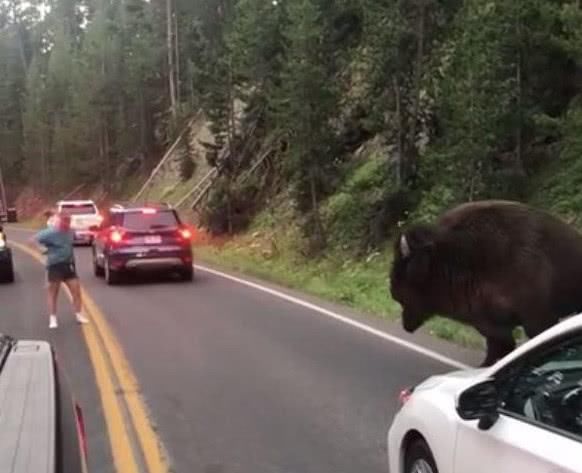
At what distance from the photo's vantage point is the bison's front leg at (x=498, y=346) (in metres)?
9.82

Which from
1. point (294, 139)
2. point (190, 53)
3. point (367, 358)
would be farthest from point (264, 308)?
point (190, 53)

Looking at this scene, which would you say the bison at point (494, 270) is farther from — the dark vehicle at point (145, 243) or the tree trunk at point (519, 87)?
the dark vehicle at point (145, 243)

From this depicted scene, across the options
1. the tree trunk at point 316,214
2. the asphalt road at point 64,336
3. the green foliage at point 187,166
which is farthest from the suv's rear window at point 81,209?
the tree trunk at point 316,214

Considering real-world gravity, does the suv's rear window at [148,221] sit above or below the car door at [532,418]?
below

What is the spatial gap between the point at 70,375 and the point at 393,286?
382 centimetres

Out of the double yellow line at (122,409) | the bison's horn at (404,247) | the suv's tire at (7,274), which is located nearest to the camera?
the double yellow line at (122,409)

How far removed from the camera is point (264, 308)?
56.0ft

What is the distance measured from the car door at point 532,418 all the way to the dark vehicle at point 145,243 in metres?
18.1

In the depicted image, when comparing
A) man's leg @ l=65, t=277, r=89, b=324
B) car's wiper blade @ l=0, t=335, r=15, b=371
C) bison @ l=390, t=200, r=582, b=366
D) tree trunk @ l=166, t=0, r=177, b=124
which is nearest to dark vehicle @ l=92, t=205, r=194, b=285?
man's leg @ l=65, t=277, r=89, b=324

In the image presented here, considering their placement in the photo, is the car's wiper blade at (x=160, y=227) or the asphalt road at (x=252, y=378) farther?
the car's wiper blade at (x=160, y=227)

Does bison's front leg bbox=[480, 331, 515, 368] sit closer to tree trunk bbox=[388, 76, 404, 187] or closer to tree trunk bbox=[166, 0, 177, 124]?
tree trunk bbox=[388, 76, 404, 187]

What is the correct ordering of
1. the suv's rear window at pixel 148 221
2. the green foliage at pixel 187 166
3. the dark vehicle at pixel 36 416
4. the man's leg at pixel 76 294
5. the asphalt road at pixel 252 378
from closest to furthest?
the dark vehicle at pixel 36 416
the asphalt road at pixel 252 378
the man's leg at pixel 76 294
the suv's rear window at pixel 148 221
the green foliage at pixel 187 166

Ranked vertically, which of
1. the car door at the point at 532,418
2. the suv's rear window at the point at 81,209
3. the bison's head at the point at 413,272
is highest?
the car door at the point at 532,418

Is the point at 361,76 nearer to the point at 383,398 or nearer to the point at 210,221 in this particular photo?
the point at 210,221
